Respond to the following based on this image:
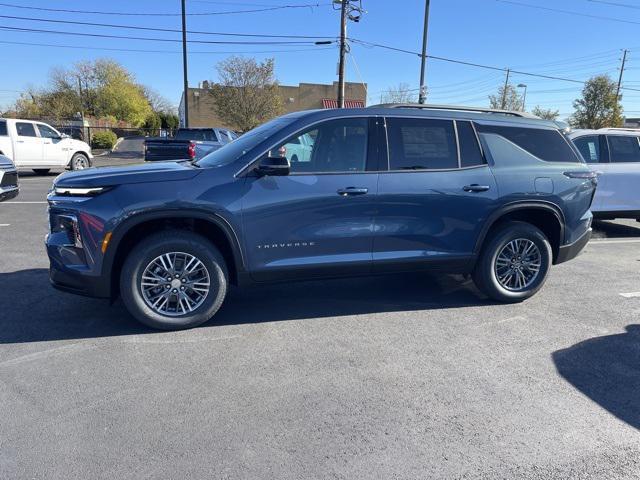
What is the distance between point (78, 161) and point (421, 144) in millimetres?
16128

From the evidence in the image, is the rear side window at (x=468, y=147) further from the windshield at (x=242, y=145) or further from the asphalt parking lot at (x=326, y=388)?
the windshield at (x=242, y=145)

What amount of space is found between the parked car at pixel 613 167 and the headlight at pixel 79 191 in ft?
25.4

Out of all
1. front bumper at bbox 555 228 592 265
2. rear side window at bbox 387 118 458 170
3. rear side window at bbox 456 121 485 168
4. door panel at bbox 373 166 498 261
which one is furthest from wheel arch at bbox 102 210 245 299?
front bumper at bbox 555 228 592 265

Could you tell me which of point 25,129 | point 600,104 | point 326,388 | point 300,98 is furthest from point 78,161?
point 600,104

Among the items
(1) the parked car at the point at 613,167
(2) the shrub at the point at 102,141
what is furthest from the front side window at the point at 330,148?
(2) the shrub at the point at 102,141

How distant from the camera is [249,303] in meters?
5.13

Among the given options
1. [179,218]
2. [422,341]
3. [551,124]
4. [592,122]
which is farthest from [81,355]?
[592,122]

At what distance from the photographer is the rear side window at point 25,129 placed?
52.1 ft

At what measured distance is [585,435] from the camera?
2955 millimetres

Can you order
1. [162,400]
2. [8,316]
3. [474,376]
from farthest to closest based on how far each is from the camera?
1. [8,316]
2. [474,376]
3. [162,400]

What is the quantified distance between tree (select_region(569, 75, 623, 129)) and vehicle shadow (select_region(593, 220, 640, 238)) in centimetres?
4640

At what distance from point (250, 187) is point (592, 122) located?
185 ft

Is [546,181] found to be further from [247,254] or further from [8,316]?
[8,316]

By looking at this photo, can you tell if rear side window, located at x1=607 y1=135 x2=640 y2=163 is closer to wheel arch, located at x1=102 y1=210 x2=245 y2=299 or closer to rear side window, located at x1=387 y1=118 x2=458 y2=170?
rear side window, located at x1=387 y1=118 x2=458 y2=170
